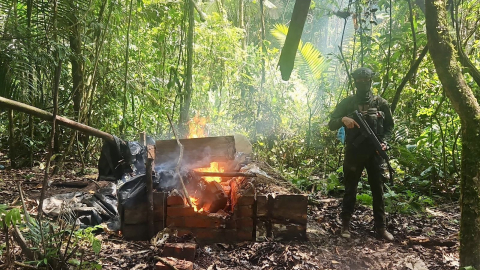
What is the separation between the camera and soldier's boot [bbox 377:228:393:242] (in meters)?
4.08

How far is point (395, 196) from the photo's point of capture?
204 inches

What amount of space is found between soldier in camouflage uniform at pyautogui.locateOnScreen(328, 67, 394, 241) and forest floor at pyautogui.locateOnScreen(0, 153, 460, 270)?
307 mm

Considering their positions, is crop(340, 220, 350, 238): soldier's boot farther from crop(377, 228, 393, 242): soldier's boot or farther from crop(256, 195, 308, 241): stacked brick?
crop(256, 195, 308, 241): stacked brick

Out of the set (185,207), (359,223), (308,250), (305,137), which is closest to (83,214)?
(185,207)

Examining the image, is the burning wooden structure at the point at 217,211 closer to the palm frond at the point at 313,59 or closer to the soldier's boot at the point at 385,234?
the soldier's boot at the point at 385,234

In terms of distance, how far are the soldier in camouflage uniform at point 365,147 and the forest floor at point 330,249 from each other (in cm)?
31

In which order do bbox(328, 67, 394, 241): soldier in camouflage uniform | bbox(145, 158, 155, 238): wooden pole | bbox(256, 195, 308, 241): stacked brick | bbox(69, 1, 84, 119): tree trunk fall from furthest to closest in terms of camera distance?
bbox(69, 1, 84, 119): tree trunk → bbox(328, 67, 394, 241): soldier in camouflage uniform → bbox(256, 195, 308, 241): stacked brick → bbox(145, 158, 155, 238): wooden pole

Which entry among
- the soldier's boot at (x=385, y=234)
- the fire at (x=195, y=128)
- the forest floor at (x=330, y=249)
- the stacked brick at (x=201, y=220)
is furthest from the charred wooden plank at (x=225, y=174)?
the fire at (x=195, y=128)

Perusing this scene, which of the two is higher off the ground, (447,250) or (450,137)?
(450,137)

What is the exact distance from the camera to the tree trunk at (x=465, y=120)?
8.51 ft

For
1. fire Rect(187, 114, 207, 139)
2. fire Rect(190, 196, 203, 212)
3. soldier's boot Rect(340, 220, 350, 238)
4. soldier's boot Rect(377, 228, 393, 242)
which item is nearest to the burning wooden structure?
fire Rect(190, 196, 203, 212)

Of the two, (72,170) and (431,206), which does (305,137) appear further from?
(72,170)

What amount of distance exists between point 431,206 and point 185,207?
402 centimetres

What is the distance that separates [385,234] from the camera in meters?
4.13
